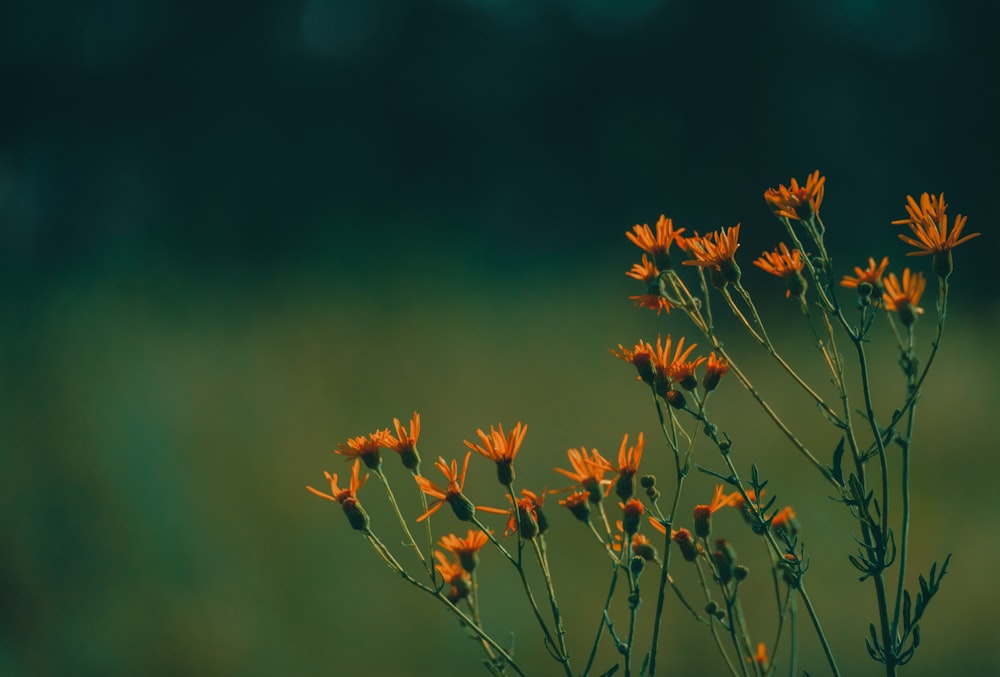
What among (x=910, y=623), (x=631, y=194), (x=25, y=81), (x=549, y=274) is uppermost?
(x=631, y=194)

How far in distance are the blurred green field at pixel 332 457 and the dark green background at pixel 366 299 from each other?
0.03 feet

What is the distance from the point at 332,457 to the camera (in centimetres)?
232

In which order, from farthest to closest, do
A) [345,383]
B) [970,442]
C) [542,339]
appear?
1. [542,339]
2. [345,383]
3. [970,442]

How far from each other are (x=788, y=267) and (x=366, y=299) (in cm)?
245

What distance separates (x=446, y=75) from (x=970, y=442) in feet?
8.59

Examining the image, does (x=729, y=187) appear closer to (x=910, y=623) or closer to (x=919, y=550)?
(x=919, y=550)

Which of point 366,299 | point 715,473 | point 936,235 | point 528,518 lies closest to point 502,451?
point 528,518

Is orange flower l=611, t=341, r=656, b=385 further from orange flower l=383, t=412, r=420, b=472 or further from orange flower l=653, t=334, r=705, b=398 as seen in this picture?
orange flower l=383, t=412, r=420, b=472

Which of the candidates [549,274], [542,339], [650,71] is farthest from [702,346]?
[650,71]

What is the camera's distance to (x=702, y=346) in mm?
2359

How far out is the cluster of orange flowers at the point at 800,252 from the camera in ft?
2.12

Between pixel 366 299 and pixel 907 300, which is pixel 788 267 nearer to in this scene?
pixel 907 300

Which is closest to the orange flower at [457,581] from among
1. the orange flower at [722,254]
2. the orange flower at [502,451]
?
the orange flower at [502,451]

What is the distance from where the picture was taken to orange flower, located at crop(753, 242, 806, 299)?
2.43ft
